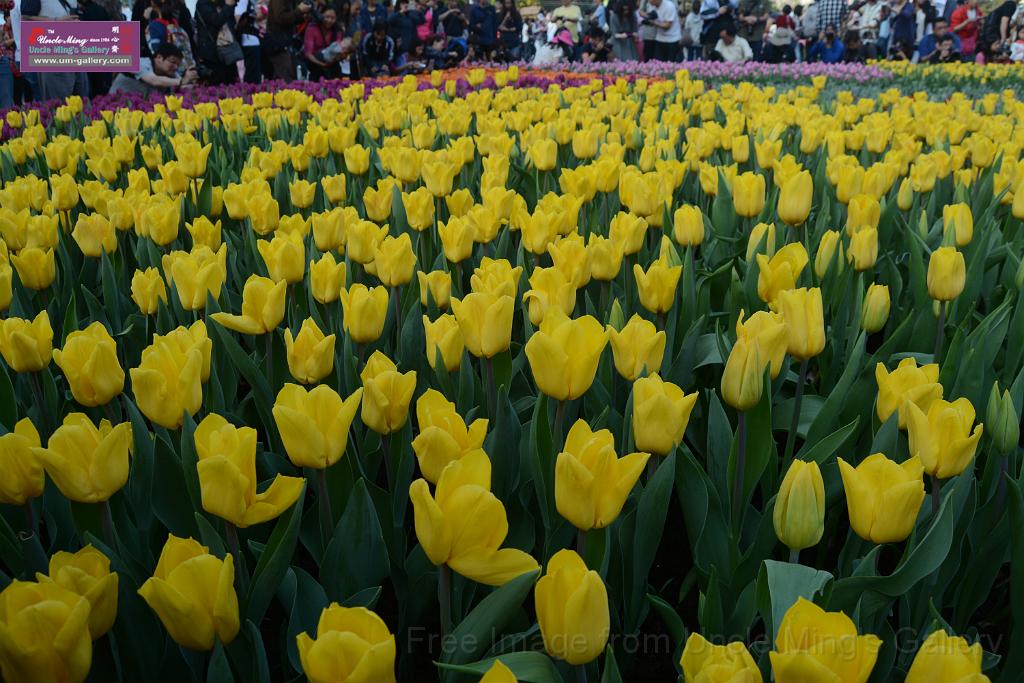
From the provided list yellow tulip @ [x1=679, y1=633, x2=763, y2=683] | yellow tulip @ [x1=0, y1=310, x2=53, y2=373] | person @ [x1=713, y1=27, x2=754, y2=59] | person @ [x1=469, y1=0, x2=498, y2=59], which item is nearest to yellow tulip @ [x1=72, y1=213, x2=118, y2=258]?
yellow tulip @ [x1=0, y1=310, x2=53, y2=373]

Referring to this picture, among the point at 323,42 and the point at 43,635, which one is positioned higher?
the point at 323,42

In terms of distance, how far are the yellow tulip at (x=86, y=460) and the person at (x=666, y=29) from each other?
14.0 m

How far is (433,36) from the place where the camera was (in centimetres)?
1500

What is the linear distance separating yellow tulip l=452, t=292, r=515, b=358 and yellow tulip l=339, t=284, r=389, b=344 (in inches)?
6.8

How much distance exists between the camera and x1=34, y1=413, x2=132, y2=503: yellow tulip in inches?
36.6

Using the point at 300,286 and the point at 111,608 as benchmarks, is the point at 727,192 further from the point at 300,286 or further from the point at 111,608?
the point at 111,608

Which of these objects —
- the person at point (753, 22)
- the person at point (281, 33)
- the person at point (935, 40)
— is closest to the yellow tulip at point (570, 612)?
the person at point (281, 33)

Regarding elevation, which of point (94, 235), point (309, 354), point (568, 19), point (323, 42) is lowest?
point (309, 354)

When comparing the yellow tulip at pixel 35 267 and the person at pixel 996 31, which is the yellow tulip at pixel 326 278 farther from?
the person at pixel 996 31

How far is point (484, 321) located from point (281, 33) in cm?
962

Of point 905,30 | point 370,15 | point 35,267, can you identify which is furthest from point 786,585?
point 905,30

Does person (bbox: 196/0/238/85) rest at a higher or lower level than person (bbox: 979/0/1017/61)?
lower

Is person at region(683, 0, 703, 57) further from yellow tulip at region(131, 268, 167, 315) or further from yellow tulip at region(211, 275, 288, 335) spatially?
yellow tulip at region(211, 275, 288, 335)

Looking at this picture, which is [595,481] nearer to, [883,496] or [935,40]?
[883,496]
